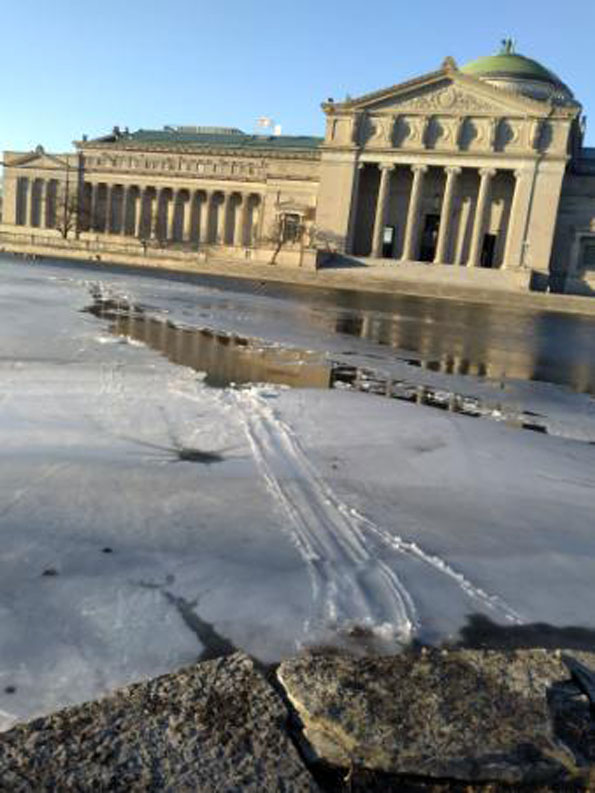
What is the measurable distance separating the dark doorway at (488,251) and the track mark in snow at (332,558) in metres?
71.7

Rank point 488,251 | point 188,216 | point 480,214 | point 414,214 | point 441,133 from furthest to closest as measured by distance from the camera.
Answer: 1. point 188,216
2. point 488,251
3. point 414,214
4. point 441,133
5. point 480,214

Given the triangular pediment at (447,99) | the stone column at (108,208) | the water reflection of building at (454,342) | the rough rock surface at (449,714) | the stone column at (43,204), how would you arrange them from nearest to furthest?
the rough rock surface at (449,714) < the water reflection of building at (454,342) < the triangular pediment at (447,99) < the stone column at (108,208) < the stone column at (43,204)

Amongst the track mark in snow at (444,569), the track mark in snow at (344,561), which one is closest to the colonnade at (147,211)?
the track mark in snow at (344,561)

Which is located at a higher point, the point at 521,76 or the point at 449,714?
the point at 521,76

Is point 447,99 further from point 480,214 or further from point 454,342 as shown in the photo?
point 454,342

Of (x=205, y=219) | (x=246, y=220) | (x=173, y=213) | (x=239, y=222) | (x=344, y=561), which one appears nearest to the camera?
(x=344, y=561)

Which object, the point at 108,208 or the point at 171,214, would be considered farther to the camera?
the point at 108,208

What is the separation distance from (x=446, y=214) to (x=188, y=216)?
3802cm

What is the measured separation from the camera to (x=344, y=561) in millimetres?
4418

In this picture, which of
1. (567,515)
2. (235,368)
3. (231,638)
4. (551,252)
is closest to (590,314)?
(551,252)

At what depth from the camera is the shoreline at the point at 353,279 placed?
52.8 metres

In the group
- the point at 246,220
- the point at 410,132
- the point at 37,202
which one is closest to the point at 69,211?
the point at 37,202

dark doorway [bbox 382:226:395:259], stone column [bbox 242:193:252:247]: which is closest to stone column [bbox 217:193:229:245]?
stone column [bbox 242:193:252:247]

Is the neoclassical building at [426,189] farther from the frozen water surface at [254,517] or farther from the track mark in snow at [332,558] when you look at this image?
the track mark in snow at [332,558]
